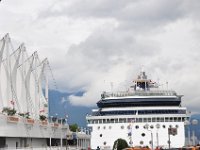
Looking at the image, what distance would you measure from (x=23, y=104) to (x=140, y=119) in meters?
28.5

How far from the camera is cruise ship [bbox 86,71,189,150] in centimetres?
8356

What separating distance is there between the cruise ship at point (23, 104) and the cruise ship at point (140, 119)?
32.7 feet

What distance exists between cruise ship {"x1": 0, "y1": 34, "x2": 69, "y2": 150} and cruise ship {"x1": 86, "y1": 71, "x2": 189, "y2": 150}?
9.98 metres

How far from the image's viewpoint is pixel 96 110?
9088 cm

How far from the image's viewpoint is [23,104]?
10006 cm

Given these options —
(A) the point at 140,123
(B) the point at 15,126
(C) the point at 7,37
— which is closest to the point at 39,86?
(C) the point at 7,37

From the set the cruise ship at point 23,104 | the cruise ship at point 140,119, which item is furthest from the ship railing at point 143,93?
the cruise ship at point 23,104

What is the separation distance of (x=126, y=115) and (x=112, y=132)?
4269 millimetres

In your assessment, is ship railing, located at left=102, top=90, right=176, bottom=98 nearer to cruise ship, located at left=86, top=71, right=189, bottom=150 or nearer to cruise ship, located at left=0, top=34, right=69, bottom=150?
cruise ship, located at left=86, top=71, right=189, bottom=150

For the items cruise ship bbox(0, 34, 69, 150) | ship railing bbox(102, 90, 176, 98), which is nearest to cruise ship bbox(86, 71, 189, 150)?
ship railing bbox(102, 90, 176, 98)

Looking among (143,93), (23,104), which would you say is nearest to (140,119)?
(143,93)

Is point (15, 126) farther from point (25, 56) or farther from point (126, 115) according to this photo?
point (25, 56)

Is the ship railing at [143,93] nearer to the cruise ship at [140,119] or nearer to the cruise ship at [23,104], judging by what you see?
the cruise ship at [140,119]

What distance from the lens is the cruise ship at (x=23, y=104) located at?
70562 millimetres
